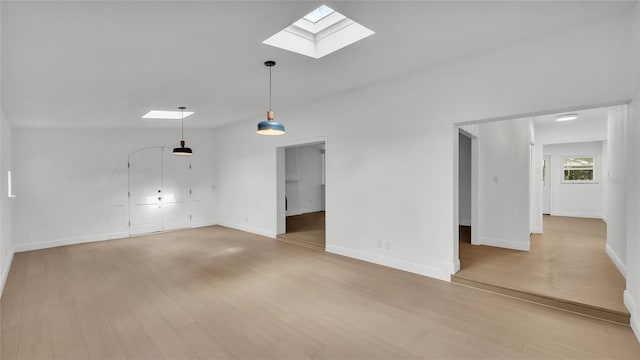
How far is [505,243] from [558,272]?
1444 millimetres

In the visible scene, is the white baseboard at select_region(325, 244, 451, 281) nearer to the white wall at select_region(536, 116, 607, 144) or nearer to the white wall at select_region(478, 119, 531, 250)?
the white wall at select_region(478, 119, 531, 250)

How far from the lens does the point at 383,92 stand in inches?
183

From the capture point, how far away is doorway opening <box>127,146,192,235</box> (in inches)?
302

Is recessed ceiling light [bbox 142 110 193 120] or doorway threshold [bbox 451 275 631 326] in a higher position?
recessed ceiling light [bbox 142 110 193 120]

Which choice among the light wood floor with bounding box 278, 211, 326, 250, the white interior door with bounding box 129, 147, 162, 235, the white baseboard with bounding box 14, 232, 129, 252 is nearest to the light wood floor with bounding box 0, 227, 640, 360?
the light wood floor with bounding box 278, 211, 326, 250

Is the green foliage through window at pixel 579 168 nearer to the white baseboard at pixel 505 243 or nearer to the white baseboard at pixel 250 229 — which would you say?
the white baseboard at pixel 505 243

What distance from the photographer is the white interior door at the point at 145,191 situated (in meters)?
7.65

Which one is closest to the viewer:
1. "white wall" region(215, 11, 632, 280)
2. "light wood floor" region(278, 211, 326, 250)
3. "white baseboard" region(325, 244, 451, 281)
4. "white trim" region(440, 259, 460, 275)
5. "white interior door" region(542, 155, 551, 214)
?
"white wall" region(215, 11, 632, 280)

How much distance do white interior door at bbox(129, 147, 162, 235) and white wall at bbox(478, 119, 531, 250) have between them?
792cm

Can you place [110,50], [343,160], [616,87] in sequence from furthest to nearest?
[343,160], [110,50], [616,87]

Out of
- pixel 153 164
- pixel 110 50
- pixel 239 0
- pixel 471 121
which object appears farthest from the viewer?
pixel 153 164

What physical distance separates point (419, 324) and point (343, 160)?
303 centimetres

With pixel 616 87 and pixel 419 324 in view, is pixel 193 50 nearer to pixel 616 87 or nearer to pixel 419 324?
pixel 419 324

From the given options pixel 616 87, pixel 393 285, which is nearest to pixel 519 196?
pixel 616 87
